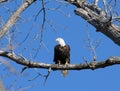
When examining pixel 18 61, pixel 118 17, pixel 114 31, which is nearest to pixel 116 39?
pixel 114 31

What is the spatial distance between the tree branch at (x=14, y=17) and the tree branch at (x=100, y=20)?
0.79 m

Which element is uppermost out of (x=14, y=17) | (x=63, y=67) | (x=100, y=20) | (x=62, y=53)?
(x=14, y=17)

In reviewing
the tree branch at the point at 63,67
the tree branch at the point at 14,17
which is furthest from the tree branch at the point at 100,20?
the tree branch at the point at 14,17

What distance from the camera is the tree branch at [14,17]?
15.9ft

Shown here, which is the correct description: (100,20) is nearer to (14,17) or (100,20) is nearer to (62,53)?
(14,17)

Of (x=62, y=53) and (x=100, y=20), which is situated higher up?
(x=100, y=20)

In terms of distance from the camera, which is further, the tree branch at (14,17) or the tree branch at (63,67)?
the tree branch at (14,17)

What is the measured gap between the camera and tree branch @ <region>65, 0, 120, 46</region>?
18.0ft

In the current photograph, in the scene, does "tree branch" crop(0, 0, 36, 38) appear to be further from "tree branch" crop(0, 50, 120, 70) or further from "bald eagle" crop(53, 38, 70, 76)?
"bald eagle" crop(53, 38, 70, 76)

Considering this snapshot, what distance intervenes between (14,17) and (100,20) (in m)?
1.09

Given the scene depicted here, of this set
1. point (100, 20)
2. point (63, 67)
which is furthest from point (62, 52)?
point (63, 67)

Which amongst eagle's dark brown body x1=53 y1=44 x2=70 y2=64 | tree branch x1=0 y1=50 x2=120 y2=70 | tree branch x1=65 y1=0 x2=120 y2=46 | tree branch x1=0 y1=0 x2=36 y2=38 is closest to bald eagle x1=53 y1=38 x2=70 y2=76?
eagle's dark brown body x1=53 y1=44 x2=70 y2=64

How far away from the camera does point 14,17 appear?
5031 millimetres

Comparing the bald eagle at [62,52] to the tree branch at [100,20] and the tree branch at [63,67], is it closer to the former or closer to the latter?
the tree branch at [100,20]
